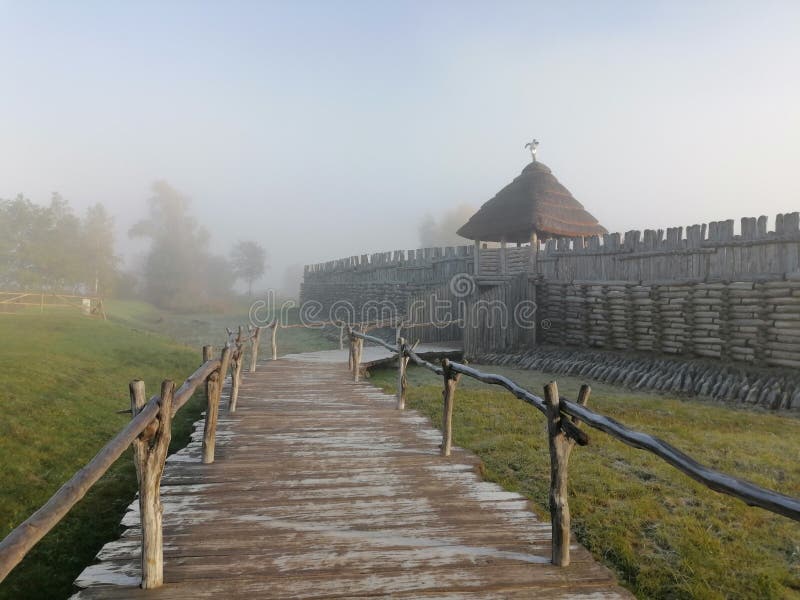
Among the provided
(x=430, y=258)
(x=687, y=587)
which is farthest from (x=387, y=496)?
(x=430, y=258)

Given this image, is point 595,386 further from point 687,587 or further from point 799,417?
point 687,587

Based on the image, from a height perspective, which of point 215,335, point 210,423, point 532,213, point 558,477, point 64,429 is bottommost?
point 64,429

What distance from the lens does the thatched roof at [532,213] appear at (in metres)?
18.9

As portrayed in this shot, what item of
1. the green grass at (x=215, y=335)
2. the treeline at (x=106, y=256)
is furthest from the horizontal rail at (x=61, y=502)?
the treeline at (x=106, y=256)

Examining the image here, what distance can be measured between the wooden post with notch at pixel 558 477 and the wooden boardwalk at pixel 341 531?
5.3 inches

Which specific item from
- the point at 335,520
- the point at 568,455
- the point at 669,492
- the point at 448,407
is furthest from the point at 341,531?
the point at 669,492

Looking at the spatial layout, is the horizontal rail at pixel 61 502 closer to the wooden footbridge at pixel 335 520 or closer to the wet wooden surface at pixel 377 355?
the wooden footbridge at pixel 335 520

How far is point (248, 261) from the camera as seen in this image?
8175 cm

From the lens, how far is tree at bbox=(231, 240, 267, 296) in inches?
3206

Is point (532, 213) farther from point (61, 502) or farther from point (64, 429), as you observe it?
point (61, 502)

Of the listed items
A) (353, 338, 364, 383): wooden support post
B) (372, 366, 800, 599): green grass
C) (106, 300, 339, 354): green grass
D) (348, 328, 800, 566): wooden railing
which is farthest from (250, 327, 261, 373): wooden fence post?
(348, 328, 800, 566): wooden railing

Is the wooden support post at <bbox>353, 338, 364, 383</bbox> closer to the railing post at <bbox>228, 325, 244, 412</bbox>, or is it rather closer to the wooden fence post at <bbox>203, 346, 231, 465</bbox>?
the railing post at <bbox>228, 325, 244, 412</bbox>

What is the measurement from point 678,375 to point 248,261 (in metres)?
77.5

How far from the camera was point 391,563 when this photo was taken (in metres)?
3.06
